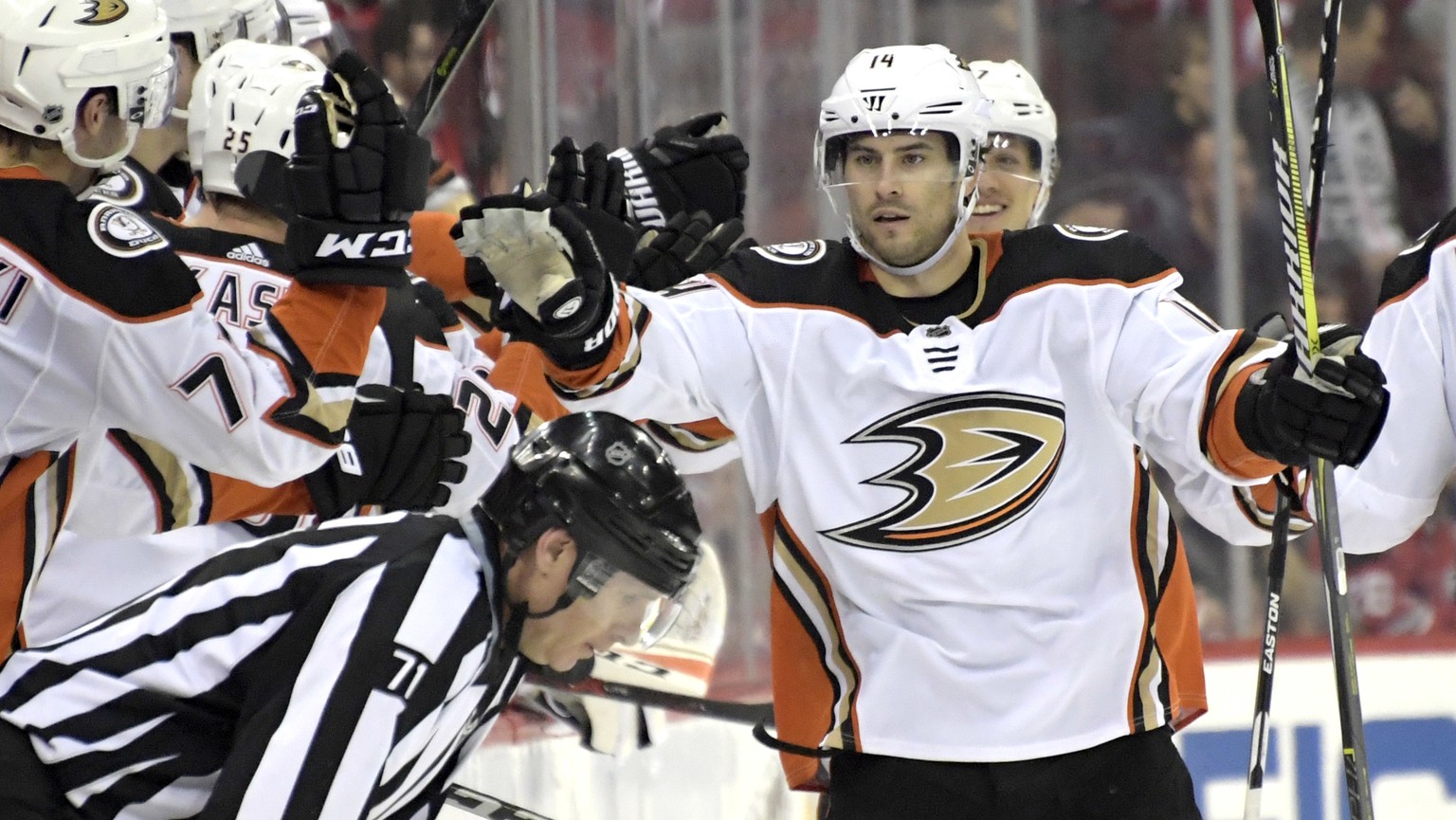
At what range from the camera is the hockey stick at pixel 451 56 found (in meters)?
3.29

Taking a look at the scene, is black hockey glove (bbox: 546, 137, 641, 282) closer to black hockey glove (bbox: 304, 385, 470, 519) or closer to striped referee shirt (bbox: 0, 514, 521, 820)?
black hockey glove (bbox: 304, 385, 470, 519)

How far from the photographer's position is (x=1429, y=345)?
2479 mm

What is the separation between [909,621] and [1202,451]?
0.41 m

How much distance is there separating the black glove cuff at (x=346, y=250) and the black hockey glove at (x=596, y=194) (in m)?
0.20

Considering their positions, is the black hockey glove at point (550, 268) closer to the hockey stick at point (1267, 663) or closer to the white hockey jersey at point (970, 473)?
the white hockey jersey at point (970, 473)

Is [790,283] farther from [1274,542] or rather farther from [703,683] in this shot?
[703,683]

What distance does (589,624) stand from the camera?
194 centimetres

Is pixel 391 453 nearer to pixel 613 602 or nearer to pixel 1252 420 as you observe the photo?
pixel 613 602

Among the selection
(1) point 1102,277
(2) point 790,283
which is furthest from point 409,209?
(1) point 1102,277

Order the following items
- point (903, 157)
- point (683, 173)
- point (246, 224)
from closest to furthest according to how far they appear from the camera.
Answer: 1. point (903, 157)
2. point (246, 224)
3. point (683, 173)

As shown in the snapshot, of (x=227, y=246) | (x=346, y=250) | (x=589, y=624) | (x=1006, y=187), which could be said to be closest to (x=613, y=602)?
(x=589, y=624)

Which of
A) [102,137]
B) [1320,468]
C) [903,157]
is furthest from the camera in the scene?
[903,157]

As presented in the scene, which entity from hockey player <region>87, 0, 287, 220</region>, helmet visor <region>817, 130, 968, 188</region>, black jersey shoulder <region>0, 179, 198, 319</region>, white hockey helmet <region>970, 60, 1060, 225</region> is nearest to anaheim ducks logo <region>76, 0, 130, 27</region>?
black jersey shoulder <region>0, 179, 198, 319</region>

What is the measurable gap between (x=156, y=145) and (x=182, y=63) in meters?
0.23
